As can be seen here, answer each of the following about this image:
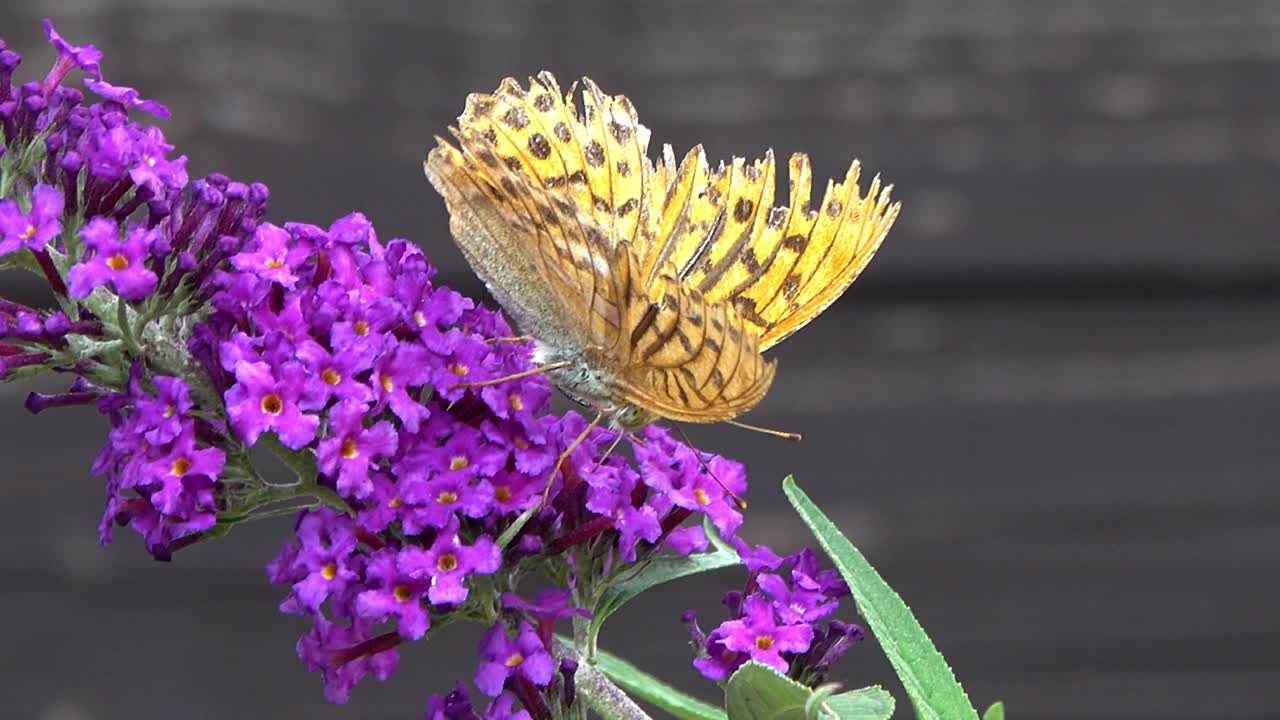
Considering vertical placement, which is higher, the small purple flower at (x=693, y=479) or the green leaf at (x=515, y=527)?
the small purple flower at (x=693, y=479)

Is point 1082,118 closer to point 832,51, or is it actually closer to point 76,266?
point 832,51

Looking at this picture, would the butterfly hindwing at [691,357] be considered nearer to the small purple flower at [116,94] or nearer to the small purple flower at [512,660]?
the small purple flower at [512,660]

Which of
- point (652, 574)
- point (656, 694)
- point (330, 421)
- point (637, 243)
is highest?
point (637, 243)

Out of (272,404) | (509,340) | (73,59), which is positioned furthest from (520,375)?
(73,59)

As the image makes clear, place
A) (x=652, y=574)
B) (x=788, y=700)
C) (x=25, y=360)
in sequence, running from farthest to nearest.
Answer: (x=652, y=574), (x=25, y=360), (x=788, y=700)

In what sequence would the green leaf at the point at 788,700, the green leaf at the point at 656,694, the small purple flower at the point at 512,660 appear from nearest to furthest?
the green leaf at the point at 788,700
the small purple flower at the point at 512,660
the green leaf at the point at 656,694

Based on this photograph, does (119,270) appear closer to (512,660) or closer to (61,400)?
(61,400)

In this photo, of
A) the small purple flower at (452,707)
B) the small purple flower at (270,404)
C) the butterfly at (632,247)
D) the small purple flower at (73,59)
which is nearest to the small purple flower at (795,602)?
the butterfly at (632,247)
